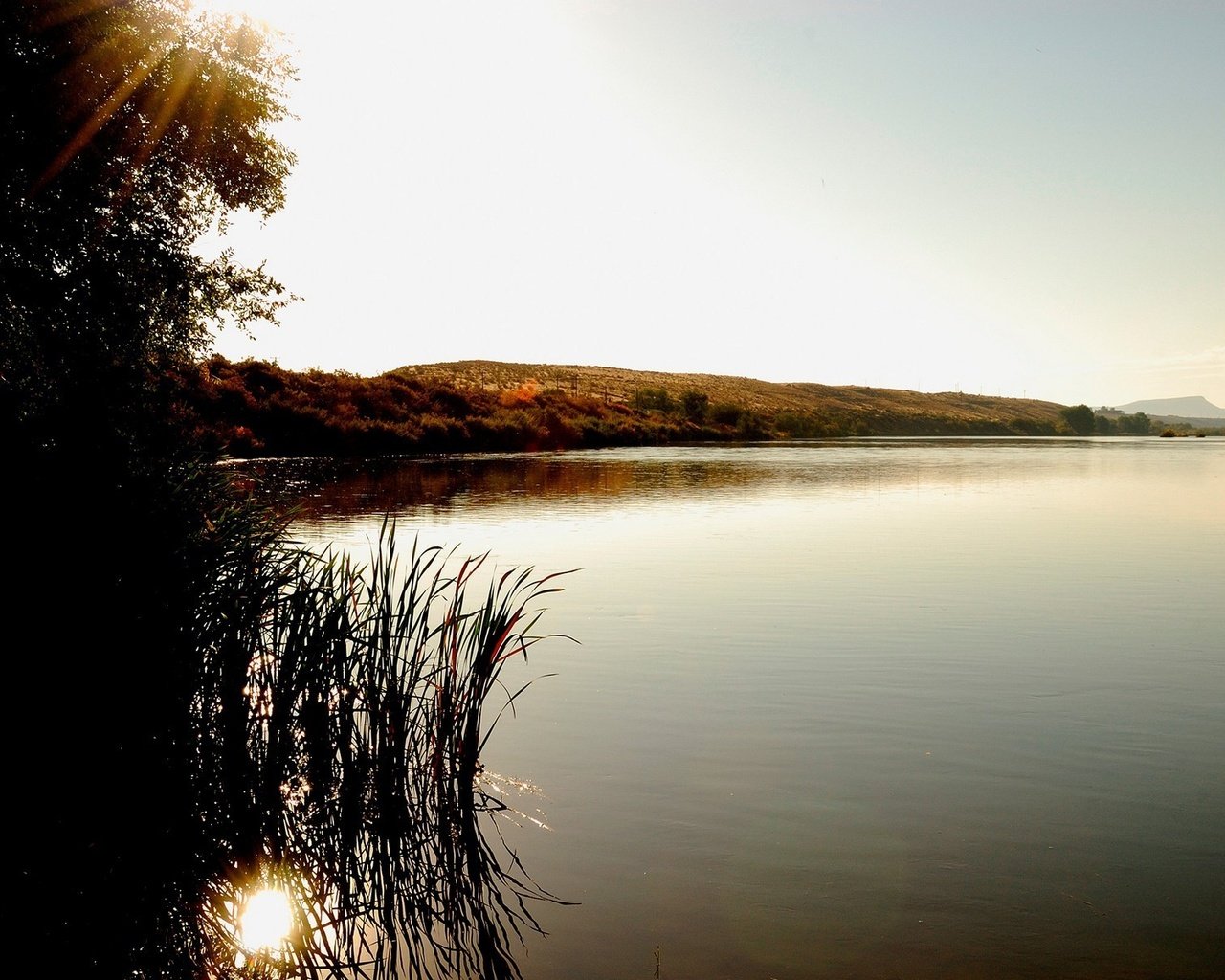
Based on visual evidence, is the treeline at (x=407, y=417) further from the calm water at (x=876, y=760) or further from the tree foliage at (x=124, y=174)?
the calm water at (x=876, y=760)

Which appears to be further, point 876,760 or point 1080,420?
point 1080,420

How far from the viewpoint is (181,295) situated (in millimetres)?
15734

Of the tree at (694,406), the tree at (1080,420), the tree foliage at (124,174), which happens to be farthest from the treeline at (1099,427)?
the tree foliage at (124,174)

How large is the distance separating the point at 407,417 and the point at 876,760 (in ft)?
180

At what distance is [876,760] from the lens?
8328mm

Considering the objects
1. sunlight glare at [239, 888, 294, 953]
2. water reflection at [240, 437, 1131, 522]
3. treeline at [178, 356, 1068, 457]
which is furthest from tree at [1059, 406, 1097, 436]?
sunlight glare at [239, 888, 294, 953]

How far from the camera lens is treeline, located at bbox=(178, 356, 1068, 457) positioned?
165 ft

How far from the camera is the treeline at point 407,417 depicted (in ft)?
165

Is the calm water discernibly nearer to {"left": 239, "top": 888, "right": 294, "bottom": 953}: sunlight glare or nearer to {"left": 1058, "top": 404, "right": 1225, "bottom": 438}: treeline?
{"left": 239, "top": 888, "right": 294, "bottom": 953}: sunlight glare

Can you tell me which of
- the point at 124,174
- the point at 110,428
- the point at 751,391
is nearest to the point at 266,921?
the point at 110,428

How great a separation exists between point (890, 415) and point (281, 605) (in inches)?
5988

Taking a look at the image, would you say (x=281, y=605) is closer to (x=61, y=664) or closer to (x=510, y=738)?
(x=61, y=664)

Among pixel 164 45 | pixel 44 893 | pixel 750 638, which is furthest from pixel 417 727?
pixel 164 45

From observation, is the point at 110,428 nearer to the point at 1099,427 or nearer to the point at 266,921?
the point at 266,921
